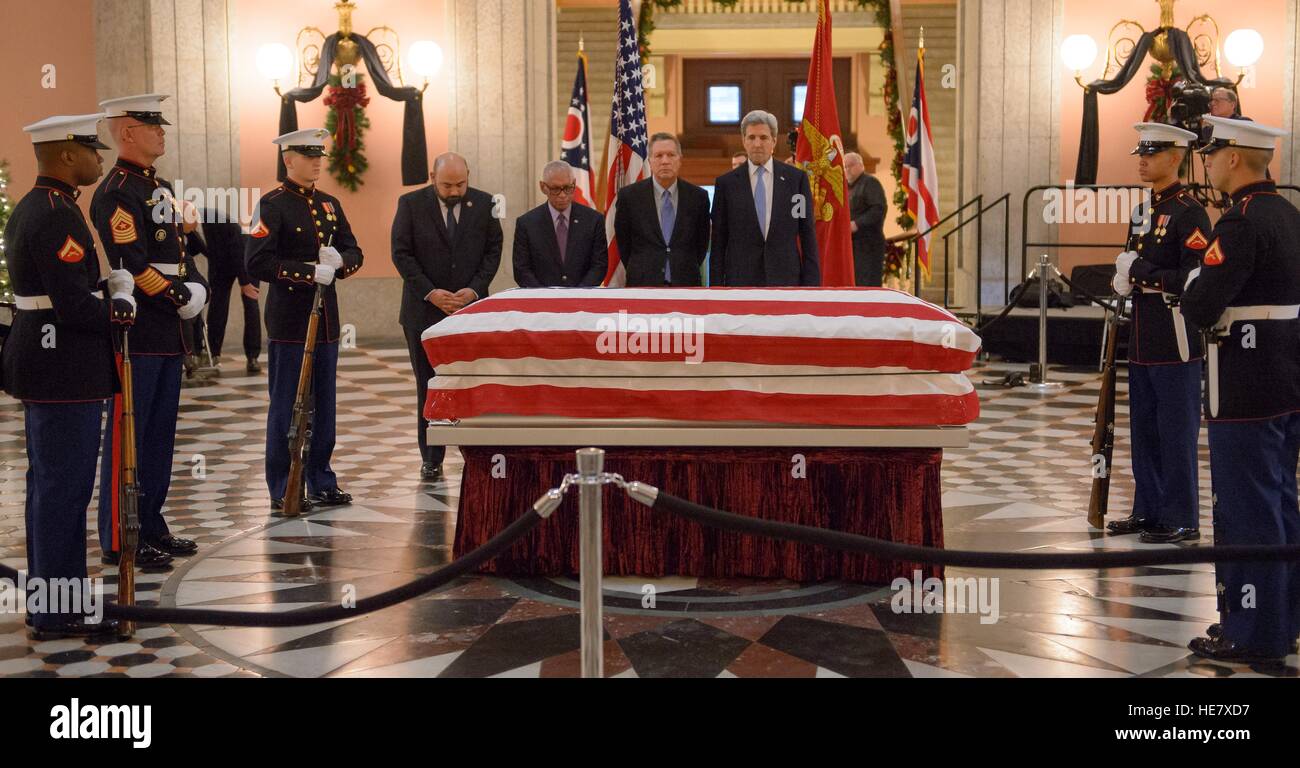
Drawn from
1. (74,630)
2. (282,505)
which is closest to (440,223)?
(282,505)

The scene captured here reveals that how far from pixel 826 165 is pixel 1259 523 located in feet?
11.8

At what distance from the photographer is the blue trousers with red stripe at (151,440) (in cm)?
567

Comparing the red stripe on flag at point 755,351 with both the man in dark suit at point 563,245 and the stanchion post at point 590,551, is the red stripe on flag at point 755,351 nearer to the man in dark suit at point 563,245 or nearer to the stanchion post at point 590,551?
the stanchion post at point 590,551

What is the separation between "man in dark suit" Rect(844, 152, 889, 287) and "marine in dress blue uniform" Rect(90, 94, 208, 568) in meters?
6.57

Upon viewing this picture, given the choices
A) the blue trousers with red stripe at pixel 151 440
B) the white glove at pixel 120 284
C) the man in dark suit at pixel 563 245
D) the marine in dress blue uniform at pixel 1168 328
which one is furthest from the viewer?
the man in dark suit at pixel 563 245

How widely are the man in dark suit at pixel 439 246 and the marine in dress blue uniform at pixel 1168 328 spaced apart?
10.5ft

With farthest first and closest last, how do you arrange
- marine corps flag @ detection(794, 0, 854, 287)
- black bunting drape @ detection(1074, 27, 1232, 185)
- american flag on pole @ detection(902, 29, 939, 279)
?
1. black bunting drape @ detection(1074, 27, 1232, 185)
2. american flag on pole @ detection(902, 29, 939, 279)
3. marine corps flag @ detection(794, 0, 854, 287)

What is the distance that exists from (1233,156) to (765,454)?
189 centimetres

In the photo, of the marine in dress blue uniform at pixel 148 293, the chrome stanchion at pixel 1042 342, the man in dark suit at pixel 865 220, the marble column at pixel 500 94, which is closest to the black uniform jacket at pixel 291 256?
the marine in dress blue uniform at pixel 148 293

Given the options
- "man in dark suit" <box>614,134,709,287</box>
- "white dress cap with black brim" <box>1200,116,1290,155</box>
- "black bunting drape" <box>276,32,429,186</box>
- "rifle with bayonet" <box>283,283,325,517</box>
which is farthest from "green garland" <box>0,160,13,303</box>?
"white dress cap with black brim" <box>1200,116,1290,155</box>

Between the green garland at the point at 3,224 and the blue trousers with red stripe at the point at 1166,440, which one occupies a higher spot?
the green garland at the point at 3,224

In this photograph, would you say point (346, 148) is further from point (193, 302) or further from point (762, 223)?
point (193, 302)

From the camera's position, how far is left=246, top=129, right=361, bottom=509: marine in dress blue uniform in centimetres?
658

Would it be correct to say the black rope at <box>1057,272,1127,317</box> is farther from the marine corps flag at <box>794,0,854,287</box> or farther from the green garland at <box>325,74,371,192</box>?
the green garland at <box>325,74,371,192</box>
